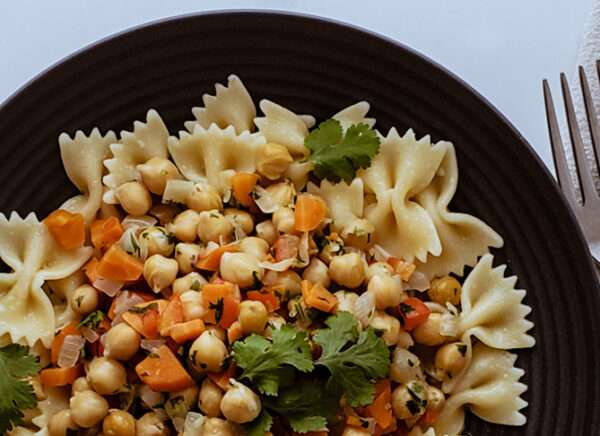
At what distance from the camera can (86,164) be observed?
4.95 metres

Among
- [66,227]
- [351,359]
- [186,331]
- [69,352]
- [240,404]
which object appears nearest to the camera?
[240,404]

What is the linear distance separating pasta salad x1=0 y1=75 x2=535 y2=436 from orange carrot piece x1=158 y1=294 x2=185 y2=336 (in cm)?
1

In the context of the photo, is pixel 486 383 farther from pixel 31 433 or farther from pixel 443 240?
pixel 31 433

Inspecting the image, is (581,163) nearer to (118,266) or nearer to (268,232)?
(268,232)

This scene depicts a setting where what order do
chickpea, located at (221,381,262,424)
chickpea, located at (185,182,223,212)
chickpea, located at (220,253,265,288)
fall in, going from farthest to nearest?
chickpea, located at (185,182,223,212) < chickpea, located at (220,253,265,288) < chickpea, located at (221,381,262,424)

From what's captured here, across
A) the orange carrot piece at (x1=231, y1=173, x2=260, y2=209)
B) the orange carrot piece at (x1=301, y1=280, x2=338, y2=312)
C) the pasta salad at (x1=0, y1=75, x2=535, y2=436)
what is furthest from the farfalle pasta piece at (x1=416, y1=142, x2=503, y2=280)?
the orange carrot piece at (x1=231, y1=173, x2=260, y2=209)

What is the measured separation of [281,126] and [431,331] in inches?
58.3

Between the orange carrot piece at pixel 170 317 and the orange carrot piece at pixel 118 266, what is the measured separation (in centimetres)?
30

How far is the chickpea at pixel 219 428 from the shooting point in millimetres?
4422

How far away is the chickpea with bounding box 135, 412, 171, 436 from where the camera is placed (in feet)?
15.0

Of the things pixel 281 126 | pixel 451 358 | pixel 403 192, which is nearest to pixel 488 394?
pixel 451 358

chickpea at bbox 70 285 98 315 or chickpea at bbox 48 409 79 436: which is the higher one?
chickpea at bbox 70 285 98 315

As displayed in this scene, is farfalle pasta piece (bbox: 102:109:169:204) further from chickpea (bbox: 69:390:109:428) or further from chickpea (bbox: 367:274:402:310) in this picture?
chickpea (bbox: 367:274:402:310)

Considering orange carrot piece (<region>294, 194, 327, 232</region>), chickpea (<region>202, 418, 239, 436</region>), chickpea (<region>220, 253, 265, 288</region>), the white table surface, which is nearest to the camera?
chickpea (<region>202, 418, 239, 436</region>)
